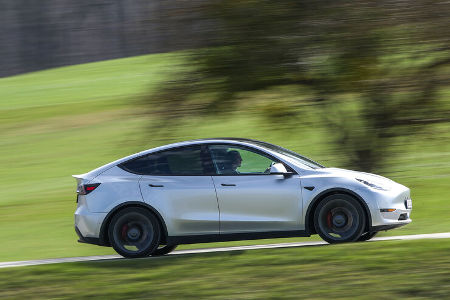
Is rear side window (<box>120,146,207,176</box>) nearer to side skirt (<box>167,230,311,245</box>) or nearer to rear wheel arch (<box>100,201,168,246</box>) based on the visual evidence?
rear wheel arch (<box>100,201,168,246</box>)

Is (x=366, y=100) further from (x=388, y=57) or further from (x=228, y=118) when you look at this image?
Answer: (x=228, y=118)

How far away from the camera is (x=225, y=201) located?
1067 centimetres

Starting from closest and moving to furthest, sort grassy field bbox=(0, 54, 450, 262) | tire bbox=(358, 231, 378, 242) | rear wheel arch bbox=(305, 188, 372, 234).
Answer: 1. rear wheel arch bbox=(305, 188, 372, 234)
2. tire bbox=(358, 231, 378, 242)
3. grassy field bbox=(0, 54, 450, 262)

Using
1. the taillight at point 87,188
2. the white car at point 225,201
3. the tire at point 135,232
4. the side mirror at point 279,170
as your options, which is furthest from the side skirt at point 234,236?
the taillight at point 87,188

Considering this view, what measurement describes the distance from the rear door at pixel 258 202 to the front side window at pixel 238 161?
0.21ft

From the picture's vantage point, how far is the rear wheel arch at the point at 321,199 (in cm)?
1062

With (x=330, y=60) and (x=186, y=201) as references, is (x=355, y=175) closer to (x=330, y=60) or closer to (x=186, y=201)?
(x=330, y=60)

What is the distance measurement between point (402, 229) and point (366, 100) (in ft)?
9.35

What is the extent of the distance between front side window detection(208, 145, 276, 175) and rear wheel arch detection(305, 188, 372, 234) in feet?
2.24

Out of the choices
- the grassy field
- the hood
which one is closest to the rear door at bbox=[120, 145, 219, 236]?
the grassy field

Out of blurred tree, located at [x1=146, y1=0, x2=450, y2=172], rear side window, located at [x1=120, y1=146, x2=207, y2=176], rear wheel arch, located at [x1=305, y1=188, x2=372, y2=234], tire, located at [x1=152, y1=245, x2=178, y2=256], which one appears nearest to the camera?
rear wheel arch, located at [x1=305, y1=188, x2=372, y2=234]

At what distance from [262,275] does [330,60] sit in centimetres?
362

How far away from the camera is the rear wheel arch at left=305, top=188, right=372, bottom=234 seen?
1062 centimetres

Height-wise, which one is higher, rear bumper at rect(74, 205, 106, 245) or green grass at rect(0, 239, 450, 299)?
rear bumper at rect(74, 205, 106, 245)
